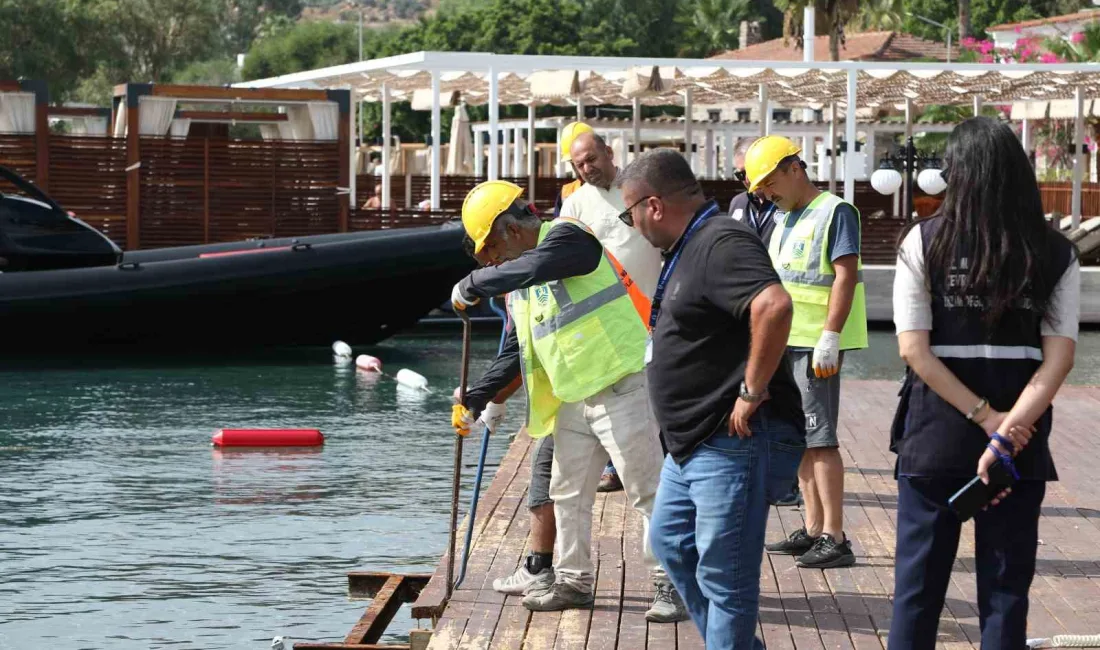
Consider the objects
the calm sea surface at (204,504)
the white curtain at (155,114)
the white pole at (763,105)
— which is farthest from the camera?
the white pole at (763,105)

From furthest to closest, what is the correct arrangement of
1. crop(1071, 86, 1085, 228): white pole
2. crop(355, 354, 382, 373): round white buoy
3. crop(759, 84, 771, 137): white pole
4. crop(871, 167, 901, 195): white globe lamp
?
crop(1071, 86, 1085, 228): white pole
crop(759, 84, 771, 137): white pole
crop(871, 167, 901, 195): white globe lamp
crop(355, 354, 382, 373): round white buoy

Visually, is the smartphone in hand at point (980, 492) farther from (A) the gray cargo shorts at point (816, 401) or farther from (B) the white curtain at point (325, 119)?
(B) the white curtain at point (325, 119)

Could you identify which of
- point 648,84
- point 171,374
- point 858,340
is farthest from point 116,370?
point 858,340

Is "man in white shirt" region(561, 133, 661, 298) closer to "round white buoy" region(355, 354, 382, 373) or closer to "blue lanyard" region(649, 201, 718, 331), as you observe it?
"blue lanyard" region(649, 201, 718, 331)

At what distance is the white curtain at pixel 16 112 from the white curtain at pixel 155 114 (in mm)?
1312

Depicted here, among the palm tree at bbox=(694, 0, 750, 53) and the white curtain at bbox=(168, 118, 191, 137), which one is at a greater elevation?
the palm tree at bbox=(694, 0, 750, 53)

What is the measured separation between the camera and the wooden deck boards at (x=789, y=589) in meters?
5.67

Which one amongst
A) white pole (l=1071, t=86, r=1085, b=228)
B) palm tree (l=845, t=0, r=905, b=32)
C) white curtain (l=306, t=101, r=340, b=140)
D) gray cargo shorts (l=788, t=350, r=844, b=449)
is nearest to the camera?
gray cargo shorts (l=788, t=350, r=844, b=449)

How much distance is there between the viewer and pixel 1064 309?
4.32 m

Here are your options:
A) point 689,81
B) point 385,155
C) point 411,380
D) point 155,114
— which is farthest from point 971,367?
point 385,155

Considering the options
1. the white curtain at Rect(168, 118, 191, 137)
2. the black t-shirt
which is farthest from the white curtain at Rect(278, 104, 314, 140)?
the black t-shirt

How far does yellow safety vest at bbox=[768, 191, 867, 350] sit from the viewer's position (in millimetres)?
6730

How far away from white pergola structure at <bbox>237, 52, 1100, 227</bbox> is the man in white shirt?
46.8ft

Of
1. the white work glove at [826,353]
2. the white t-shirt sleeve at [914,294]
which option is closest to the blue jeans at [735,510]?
the white t-shirt sleeve at [914,294]
